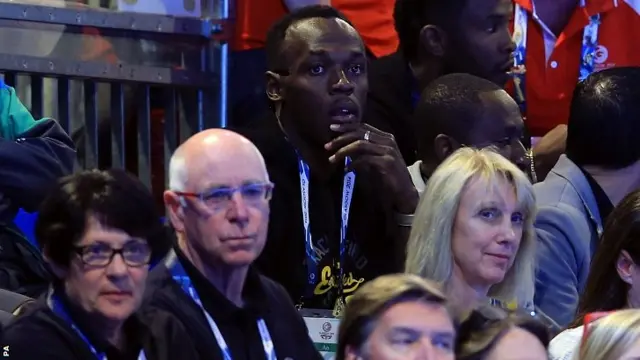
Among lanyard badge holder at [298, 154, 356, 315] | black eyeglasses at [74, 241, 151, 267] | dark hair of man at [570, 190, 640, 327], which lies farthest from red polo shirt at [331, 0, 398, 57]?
black eyeglasses at [74, 241, 151, 267]

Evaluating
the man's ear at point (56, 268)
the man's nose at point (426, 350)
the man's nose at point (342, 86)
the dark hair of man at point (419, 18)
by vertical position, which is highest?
the dark hair of man at point (419, 18)

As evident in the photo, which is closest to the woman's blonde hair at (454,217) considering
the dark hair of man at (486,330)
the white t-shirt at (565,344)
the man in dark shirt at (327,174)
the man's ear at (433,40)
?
the white t-shirt at (565,344)

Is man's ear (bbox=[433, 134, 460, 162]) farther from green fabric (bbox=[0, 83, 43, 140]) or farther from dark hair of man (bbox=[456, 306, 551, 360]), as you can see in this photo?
dark hair of man (bbox=[456, 306, 551, 360])

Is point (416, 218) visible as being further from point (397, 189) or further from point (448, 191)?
point (397, 189)

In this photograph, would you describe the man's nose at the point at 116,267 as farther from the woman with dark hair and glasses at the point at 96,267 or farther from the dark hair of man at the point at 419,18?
the dark hair of man at the point at 419,18

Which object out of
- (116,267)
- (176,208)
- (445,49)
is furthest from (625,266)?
(116,267)

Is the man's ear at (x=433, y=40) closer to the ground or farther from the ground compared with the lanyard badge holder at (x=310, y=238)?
farther from the ground

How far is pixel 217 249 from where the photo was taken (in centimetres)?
428

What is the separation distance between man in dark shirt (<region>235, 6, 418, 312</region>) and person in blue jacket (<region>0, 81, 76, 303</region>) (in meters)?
0.66

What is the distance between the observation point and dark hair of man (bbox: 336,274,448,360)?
3762 millimetres

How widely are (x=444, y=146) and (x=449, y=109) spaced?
13 centimetres

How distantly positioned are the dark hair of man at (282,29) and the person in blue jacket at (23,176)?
0.79m

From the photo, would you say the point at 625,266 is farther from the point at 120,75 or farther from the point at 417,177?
the point at 120,75

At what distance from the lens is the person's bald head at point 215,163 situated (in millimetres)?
4273
